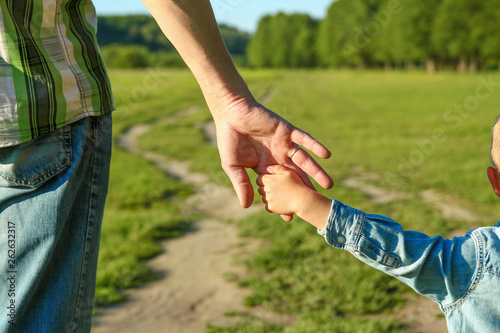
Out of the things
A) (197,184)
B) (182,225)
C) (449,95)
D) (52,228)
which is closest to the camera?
(52,228)

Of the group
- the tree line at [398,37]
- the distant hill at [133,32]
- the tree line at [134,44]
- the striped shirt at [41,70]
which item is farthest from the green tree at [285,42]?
the striped shirt at [41,70]

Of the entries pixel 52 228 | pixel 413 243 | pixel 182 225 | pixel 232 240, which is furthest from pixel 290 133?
pixel 182 225

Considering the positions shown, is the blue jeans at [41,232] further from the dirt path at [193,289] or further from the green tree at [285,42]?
the green tree at [285,42]

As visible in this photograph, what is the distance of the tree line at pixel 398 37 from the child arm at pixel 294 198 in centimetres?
3645

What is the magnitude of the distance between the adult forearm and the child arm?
257 mm

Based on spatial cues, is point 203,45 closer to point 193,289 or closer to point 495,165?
point 495,165

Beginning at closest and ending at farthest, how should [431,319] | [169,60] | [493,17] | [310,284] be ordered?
[431,319] < [310,284] < [493,17] < [169,60]

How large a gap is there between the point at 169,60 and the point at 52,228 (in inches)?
1851

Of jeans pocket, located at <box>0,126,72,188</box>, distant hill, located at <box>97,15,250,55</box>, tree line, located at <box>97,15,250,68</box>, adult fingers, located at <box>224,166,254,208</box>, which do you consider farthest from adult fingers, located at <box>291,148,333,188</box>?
distant hill, located at <box>97,15,250,55</box>

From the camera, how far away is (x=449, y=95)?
65.3 feet

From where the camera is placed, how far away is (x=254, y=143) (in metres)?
1.56

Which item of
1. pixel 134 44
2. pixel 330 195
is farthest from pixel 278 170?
pixel 134 44

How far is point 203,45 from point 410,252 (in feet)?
2.58

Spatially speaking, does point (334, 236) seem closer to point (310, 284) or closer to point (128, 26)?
point (310, 284)
